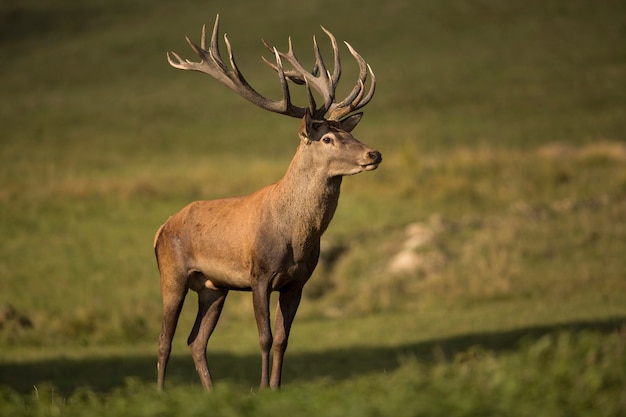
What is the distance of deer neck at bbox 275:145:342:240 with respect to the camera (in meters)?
9.46

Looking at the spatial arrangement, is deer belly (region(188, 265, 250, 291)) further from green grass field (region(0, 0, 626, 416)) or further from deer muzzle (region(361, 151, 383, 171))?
deer muzzle (region(361, 151, 383, 171))

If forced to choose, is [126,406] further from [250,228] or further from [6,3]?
[6,3]

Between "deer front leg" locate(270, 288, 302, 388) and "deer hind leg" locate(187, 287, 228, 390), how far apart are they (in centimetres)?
79

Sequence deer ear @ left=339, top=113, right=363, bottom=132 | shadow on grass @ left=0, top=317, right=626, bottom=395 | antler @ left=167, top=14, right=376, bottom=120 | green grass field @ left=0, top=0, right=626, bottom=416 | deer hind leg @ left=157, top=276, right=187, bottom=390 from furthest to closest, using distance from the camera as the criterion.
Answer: shadow on grass @ left=0, top=317, right=626, bottom=395
deer hind leg @ left=157, top=276, right=187, bottom=390
deer ear @ left=339, top=113, right=363, bottom=132
antler @ left=167, top=14, right=376, bottom=120
green grass field @ left=0, top=0, right=626, bottom=416

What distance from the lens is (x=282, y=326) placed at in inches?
378

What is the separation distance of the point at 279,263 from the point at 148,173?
24.1 m

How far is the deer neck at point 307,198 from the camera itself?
946 cm

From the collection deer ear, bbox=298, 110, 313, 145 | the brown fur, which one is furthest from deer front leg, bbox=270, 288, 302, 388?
deer ear, bbox=298, 110, 313, 145

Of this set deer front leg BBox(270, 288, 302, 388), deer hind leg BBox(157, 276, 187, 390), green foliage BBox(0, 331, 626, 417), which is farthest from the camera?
deer hind leg BBox(157, 276, 187, 390)

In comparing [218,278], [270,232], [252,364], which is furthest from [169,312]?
[252,364]

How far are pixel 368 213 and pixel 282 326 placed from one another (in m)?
16.4

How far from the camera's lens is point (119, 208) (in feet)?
88.0

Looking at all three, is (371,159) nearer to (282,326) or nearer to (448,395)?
(282,326)

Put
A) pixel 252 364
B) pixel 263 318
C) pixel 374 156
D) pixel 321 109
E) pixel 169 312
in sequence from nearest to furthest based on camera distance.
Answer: pixel 374 156 < pixel 263 318 < pixel 321 109 < pixel 169 312 < pixel 252 364
